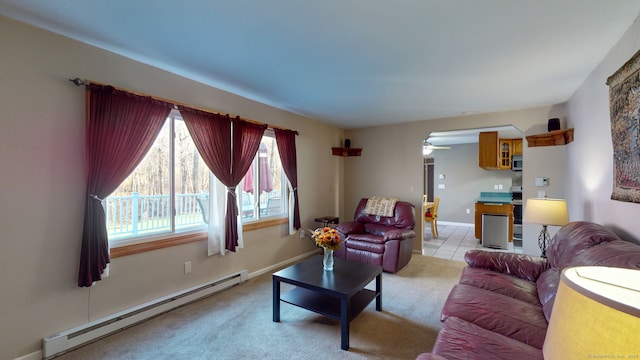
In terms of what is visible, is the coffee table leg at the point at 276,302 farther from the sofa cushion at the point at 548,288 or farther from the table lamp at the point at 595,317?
the table lamp at the point at 595,317

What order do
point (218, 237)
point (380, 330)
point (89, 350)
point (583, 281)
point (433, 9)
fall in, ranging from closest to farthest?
point (583, 281)
point (433, 9)
point (89, 350)
point (380, 330)
point (218, 237)

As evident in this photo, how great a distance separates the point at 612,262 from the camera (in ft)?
4.95

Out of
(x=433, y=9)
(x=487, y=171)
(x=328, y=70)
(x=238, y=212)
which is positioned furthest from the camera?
(x=487, y=171)

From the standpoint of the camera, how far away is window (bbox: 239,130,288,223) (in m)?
3.94

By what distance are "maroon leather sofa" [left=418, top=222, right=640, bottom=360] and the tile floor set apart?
2.35 meters

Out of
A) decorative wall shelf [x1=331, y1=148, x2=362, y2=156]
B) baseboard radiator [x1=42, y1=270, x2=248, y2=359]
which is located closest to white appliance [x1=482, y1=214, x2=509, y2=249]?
decorative wall shelf [x1=331, y1=148, x2=362, y2=156]

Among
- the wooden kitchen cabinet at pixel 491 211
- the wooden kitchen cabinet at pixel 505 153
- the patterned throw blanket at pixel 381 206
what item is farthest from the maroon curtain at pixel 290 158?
the wooden kitchen cabinet at pixel 505 153

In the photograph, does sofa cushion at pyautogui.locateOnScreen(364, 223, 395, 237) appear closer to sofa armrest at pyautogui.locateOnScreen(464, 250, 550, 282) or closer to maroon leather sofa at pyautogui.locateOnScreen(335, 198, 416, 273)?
maroon leather sofa at pyautogui.locateOnScreen(335, 198, 416, 273)

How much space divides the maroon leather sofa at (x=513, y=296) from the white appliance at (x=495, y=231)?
3.33 metres

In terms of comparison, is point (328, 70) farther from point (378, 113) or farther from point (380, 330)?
point (380, 330)

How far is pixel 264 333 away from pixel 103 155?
2.08 meters

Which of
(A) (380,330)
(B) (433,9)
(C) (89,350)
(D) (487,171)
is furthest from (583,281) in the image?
(D) (487,171)

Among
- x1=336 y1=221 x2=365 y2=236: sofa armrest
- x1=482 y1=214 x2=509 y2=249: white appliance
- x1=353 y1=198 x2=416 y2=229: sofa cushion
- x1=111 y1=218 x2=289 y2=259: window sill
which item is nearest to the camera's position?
x1=111 y1=218 x2=289 y2=259: window sill

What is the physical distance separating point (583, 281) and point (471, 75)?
110 inches
